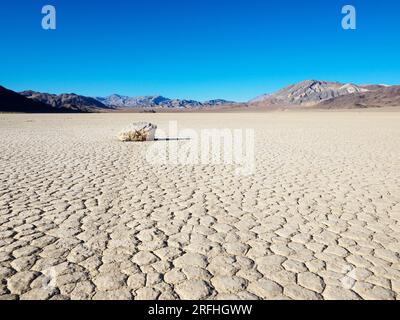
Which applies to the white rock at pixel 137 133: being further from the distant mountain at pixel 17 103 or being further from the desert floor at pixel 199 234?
the distant mountain at pixel 17 103

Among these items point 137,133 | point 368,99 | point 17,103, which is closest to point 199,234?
point 137,133

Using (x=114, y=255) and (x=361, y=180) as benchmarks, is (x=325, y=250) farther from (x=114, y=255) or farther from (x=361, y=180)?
(x=361, y=180)

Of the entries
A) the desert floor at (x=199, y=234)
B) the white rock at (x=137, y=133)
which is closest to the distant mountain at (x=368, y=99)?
the white rock at (x=137, y=133)

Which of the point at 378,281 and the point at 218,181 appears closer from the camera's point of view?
the point at 378,281

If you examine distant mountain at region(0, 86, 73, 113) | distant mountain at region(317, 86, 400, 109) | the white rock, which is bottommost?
the white rock

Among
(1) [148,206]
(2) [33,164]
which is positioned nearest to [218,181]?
(1) [148,206]

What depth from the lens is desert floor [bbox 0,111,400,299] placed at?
8.54 feet

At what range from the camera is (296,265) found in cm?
294

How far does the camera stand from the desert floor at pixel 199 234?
2.60 meters

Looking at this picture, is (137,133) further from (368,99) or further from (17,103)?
(368,99)

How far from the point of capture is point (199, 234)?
142 inches

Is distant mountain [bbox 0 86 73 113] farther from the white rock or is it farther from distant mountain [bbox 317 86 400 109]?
distant mountain [bbox 317 86 400 109]

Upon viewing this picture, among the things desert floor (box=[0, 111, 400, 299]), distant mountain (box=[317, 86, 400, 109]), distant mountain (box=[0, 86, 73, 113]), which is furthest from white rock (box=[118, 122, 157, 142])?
distant mountain (box=[317, 86, 400, 109])
